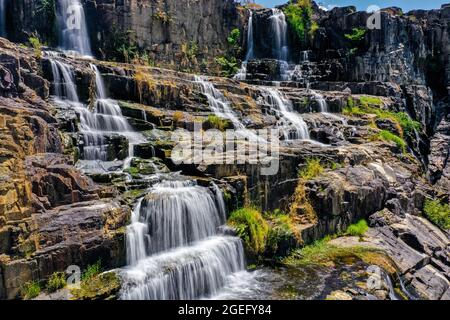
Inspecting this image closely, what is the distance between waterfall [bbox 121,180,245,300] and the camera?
790 cm

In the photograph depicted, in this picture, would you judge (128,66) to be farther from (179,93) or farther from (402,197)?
(402,197)

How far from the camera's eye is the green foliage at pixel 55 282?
7129mm

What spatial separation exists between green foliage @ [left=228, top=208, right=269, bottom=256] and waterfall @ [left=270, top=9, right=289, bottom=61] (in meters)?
20.5

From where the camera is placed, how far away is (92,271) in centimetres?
773

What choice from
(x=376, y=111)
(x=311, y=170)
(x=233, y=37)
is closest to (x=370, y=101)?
(x=376, y=111)

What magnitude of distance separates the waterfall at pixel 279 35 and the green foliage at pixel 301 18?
673 millimetres

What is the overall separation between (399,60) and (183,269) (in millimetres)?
25693

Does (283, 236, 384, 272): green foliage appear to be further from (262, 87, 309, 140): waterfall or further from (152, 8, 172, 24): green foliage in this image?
(152, 8, 172, 24): green foliage

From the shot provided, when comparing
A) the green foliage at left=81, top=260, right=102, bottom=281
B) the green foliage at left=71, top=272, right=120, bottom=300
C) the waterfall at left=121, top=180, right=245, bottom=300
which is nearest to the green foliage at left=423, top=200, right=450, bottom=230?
the waterfall at left=121, top=180, right=245, bottom=300

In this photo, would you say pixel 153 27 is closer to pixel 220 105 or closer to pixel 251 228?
pixel 220 105

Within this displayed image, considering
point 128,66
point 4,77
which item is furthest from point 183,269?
point 128,66

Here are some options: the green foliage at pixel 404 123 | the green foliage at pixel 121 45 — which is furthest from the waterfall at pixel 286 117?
the green foliage at pixel 121 45

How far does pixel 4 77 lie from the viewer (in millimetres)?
9719

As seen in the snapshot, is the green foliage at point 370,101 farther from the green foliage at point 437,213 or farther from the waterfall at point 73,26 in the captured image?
the waterfall at point 73,26
